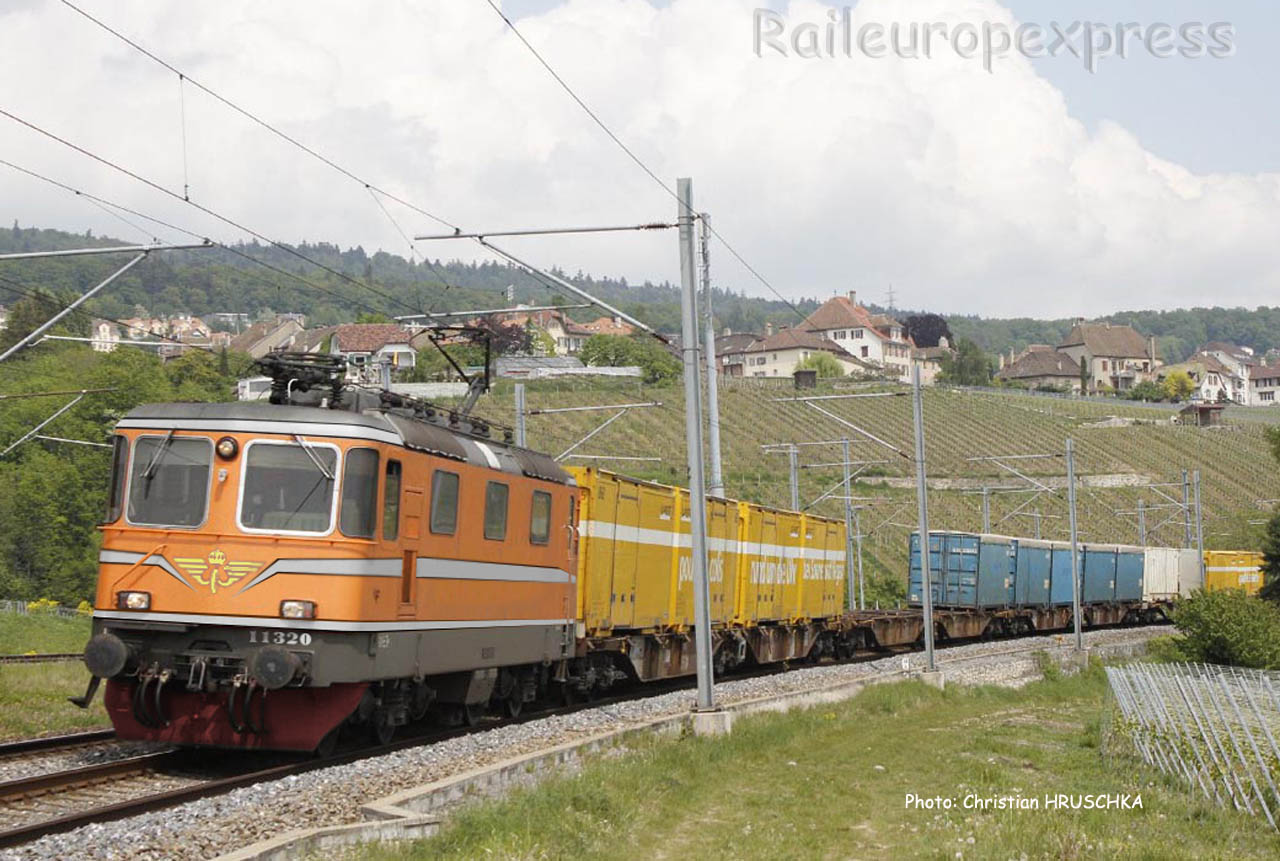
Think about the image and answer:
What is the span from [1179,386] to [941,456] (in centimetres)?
11367

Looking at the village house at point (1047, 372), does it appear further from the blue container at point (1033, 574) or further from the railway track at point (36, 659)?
the railway track at point (36, 659)

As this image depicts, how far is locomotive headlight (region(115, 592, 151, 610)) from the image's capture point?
13.5 m

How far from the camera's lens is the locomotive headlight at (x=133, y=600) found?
1346cm

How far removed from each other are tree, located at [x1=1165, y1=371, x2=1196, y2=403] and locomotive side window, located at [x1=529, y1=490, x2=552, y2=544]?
566ft

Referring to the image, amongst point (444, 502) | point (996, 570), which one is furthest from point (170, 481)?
point (996, 570)

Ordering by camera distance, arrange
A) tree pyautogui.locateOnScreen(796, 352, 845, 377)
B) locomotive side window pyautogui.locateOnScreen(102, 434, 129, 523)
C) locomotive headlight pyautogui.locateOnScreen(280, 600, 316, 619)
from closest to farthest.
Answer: locomotive headlight pyautogui.locateOnScreen(280, 600, 316, 619) < locomotive side window pyautogui.locateOnScreen(102, 434, 129, 523) < tree pyautogui.locateOnScreen(796, 352, 845, 377)

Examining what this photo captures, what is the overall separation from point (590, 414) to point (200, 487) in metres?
66.9

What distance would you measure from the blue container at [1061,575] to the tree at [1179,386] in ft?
449

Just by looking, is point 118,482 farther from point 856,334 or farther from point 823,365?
point 856,334

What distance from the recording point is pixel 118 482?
1401 cm

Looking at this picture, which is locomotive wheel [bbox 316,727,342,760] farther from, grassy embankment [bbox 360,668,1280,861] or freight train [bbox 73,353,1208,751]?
grassy embankment [bbox 360,668,1280,861]

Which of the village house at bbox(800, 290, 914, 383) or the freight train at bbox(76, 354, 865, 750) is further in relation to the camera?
the village house at bbox(800, 290, 914, 383)

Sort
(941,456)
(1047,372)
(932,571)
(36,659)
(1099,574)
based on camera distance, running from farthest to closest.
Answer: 1. (1047,372)
2. (941,456)
3. (1099,574)
4. (932,571)
5. (36,659)

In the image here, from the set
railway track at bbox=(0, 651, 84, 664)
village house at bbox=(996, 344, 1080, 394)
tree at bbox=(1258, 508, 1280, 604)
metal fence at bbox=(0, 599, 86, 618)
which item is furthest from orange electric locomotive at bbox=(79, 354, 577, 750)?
village house at bbox=(996, 344, 1080, 394)
